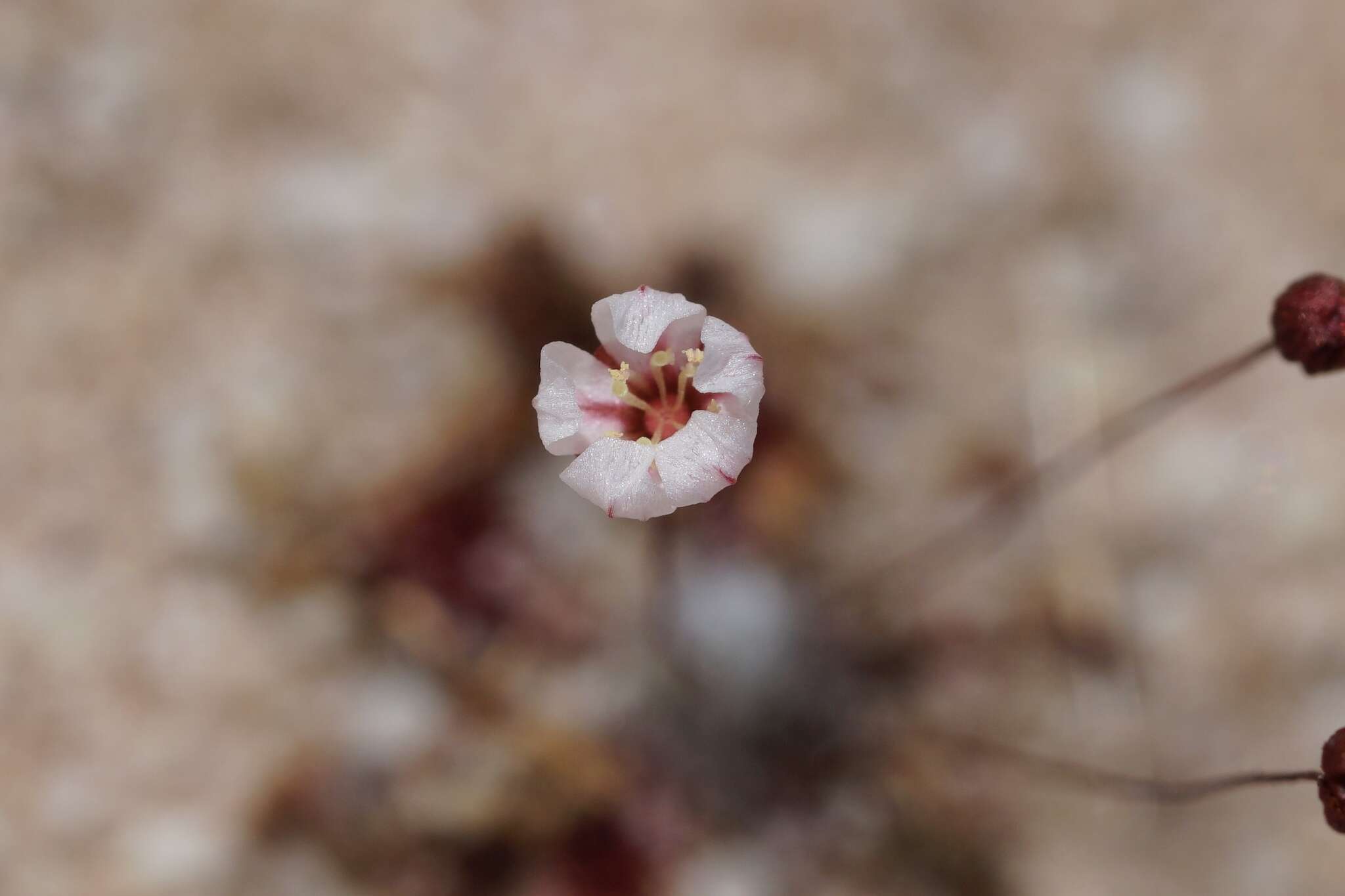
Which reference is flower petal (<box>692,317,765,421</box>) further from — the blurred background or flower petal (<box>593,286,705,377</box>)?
the blurred background

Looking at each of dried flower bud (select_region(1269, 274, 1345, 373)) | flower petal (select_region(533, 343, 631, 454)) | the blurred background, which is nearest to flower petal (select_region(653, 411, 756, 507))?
flower petal (select_region(533, 343, 631, 454))

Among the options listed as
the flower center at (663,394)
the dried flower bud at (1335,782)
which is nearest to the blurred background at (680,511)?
the flower center at (663,394)

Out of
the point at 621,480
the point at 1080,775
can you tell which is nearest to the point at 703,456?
the point at 621,480

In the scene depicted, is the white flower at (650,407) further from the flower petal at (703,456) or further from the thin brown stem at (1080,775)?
the thin brown stem at (1080,775)

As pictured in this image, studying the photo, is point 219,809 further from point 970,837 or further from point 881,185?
point 881,185

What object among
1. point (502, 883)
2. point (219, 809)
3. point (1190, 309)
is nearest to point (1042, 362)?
point (1190, 309)

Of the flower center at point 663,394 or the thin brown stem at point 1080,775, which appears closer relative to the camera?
the flower center at point 663,394

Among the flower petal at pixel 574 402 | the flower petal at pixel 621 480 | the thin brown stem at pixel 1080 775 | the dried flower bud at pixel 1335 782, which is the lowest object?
the dried flower bud at pixel 1335 782
